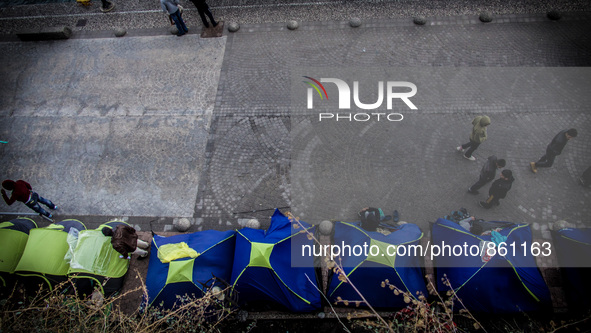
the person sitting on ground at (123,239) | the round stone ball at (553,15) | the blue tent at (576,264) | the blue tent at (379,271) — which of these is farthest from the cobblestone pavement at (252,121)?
the blue tent at (379,271)

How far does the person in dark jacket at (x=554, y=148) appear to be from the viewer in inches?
308

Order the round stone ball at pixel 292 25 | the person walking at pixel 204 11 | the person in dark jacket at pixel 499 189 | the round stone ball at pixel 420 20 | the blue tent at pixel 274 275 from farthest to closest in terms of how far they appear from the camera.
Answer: the round stone ball at pixel 292 25
the round stone ball at pixel 420 20
the person walking at pixel 204 11
the person in dark jacket at pixel 499 189
the blue tent at pixel 274 275

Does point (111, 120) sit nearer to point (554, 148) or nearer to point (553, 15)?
point (554, 148)

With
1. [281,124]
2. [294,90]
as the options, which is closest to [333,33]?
[294,90]

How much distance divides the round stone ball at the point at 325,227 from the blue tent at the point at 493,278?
2.56 metres

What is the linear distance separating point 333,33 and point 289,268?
8.52 m

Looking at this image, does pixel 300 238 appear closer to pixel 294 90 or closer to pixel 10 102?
Result: pixel 294 90

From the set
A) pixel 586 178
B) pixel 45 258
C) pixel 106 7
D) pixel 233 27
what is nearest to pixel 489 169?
pixel 586 178

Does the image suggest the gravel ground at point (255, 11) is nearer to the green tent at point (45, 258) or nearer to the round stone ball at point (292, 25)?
the round stone ball at point (292, 25)

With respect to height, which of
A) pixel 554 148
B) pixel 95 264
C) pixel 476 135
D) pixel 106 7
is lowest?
pixel 95 264

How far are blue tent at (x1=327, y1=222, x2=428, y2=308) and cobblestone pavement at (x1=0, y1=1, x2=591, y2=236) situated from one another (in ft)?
5.29

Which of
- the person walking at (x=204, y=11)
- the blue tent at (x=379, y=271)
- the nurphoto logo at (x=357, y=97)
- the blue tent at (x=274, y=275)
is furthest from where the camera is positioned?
the person walking at (x=204, y=11)

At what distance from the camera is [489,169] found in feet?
25.4

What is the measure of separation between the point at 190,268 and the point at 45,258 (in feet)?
10.9
